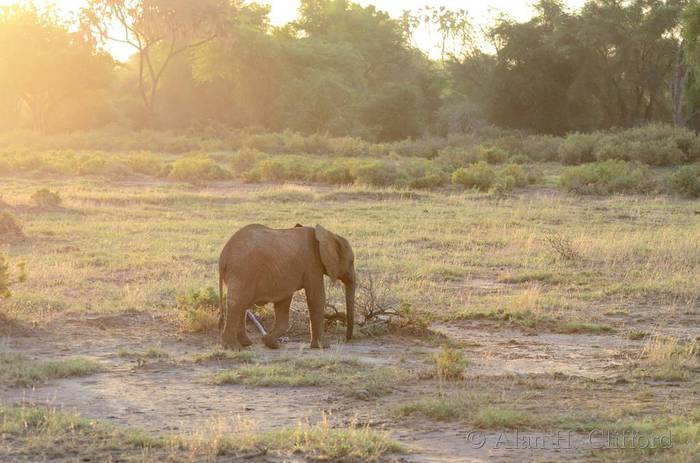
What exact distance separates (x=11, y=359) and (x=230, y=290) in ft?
6.04

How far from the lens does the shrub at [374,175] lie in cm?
2480

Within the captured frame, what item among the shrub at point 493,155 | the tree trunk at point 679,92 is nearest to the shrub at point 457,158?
the shrub at point 493,155

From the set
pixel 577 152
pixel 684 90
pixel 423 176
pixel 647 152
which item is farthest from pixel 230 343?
pixel 684 90

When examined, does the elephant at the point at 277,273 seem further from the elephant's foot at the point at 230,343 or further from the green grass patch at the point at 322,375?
the green grass patch at the point at 322,375

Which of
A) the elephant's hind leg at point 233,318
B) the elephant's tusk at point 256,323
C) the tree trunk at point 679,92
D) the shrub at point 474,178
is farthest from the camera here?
the tree trunk at point 679,92

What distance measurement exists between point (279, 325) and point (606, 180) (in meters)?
16.2

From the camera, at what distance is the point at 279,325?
907 cm

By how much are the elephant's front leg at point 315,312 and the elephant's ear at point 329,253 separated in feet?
0.56

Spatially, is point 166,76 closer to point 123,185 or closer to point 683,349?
point 123,185

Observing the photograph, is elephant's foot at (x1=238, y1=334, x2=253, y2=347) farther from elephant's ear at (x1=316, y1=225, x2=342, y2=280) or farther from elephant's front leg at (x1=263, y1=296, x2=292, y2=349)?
elephant's ear at (x1=316, y1=225, x2=342, y2=280)

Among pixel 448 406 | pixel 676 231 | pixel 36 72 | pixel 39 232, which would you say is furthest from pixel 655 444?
pixel 36 72

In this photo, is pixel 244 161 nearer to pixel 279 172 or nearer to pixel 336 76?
pixel 279 172

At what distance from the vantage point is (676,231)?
16328 millimetres

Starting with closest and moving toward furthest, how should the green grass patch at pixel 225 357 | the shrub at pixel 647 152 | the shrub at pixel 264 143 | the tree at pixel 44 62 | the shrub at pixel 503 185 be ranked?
the green grass patch at pixel 225 357
the shrub at pixel 503 185
the shrub at pixel 647 152
the shrub at pixel 264 143
the tree at pixel 44 62
